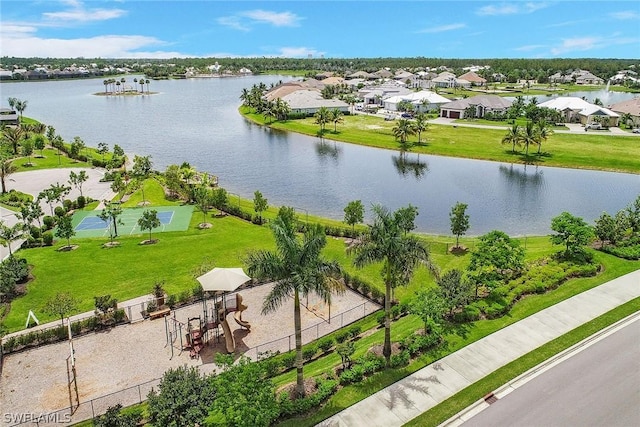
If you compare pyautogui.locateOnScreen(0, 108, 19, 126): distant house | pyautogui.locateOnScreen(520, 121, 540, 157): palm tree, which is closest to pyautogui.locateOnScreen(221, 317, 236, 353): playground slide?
pyautogui.locateOnScreen(520, 121, 540, 157): palm tree

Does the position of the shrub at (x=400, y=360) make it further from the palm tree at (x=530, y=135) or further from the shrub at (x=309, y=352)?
the palm tree at (x=530, y=135)

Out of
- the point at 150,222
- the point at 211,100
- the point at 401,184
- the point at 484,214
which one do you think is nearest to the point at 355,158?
the point at 401,184

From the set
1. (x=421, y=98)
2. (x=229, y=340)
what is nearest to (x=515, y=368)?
→ (x=229, y=340)

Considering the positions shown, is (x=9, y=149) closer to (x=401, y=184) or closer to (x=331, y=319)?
(x=401, y=184)

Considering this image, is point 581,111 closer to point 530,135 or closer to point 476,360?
point 530,135

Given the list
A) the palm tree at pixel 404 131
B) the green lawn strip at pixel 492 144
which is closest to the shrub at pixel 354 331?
the green lawn strip at pixel 492 144

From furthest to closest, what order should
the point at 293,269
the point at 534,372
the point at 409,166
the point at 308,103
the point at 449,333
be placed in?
1. the point at 308,103
2. the point at 409,166
3. the point at 449,333
4. the point at 534,372
5. the point at 293,269
